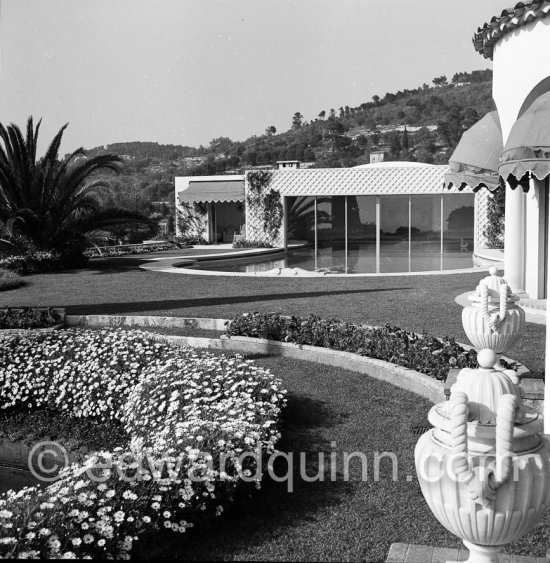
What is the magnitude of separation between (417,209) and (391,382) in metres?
21.9

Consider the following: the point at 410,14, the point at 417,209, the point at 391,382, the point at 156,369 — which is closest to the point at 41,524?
the point at 156,369

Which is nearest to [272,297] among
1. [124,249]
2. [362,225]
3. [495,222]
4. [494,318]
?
[494,318]

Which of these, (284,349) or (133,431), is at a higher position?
(284,349)

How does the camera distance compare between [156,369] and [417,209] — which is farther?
[417,209]

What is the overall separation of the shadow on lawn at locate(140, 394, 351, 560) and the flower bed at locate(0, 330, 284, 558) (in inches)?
4.5

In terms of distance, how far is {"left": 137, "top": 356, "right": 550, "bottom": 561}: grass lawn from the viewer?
4.31 metres

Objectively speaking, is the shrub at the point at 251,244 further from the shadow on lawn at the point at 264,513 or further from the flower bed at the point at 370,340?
the shadow on lawn at the point at 264,513

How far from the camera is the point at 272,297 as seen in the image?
14867 millimetres

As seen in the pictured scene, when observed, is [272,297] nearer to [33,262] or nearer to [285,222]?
[33,262]

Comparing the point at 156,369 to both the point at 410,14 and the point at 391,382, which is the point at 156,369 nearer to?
the point at 391,382

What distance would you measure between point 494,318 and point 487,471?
323cm

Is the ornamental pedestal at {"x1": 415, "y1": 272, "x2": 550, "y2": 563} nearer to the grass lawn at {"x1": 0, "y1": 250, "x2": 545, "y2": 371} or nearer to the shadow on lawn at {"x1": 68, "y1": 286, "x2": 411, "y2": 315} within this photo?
the grass lawn at {"x1": 0, "y1": 250, "x2": 545, "y2": 371}

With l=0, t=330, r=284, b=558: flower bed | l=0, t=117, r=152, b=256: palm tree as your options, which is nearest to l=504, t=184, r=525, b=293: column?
l=0, t=330, r=284, b=558: flower bed

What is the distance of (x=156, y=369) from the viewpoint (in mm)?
7566
